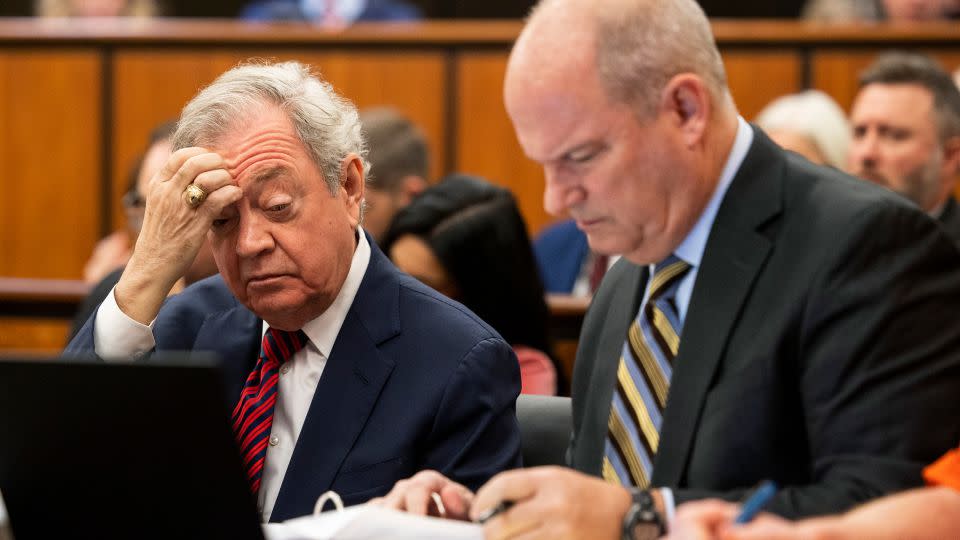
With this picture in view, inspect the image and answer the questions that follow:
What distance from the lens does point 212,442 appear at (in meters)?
1.37

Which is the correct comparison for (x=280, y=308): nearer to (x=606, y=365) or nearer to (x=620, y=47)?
(x=606, y=365)

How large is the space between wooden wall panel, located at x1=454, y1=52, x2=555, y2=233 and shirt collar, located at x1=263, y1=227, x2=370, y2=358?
13.4 feet

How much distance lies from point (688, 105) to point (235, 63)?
4.91 m

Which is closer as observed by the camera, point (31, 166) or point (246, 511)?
point (246, 511)

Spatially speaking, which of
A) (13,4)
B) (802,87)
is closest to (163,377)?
(802,87)

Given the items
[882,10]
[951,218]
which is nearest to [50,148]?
[951,218]

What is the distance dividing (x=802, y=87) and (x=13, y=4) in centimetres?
646

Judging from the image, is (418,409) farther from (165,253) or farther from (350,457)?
(165,253)

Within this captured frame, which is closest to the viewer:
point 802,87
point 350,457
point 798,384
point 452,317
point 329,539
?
point 329,539

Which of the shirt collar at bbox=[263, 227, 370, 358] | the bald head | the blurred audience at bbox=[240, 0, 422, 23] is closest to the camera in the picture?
the bald head

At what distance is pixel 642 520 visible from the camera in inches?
60.8

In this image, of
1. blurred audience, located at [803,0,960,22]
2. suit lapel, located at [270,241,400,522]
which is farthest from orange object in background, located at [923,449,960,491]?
blurred audience, located at [803,0,960,22]

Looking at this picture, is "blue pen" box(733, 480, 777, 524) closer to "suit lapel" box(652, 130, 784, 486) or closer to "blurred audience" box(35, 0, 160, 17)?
"suit lapel" box(652, 130, 784, 486)

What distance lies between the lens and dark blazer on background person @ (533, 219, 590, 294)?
17.9ft
